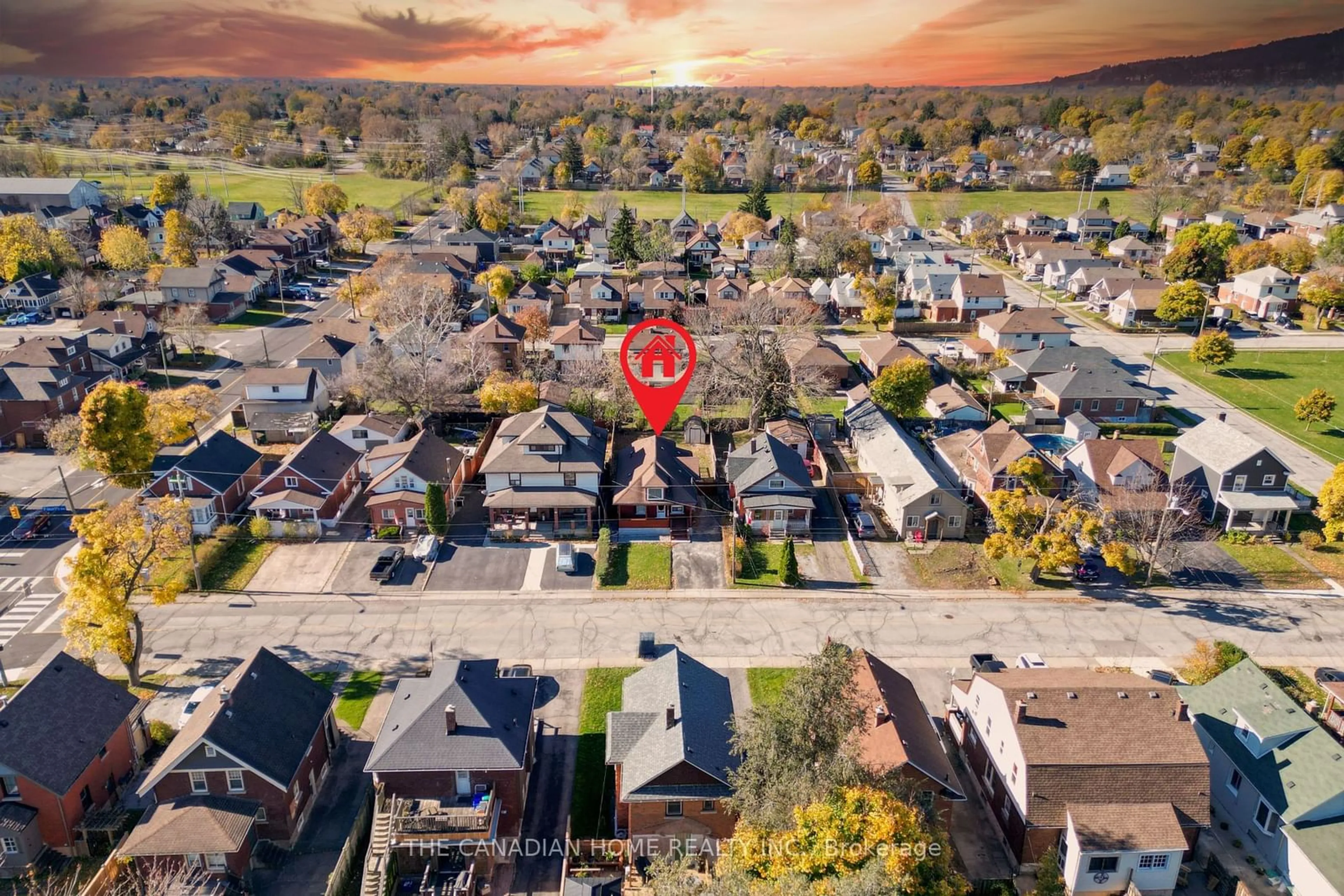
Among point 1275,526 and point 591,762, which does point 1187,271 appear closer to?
point 1275,526

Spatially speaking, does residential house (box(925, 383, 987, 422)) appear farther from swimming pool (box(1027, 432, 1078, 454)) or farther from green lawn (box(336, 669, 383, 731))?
green lawn (box(336, 669, 383, 731))

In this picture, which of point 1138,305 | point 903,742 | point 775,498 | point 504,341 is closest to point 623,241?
point 504,341

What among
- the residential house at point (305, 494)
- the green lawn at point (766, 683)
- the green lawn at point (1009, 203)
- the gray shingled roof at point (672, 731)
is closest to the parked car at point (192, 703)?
the residential house at point (305, 494)

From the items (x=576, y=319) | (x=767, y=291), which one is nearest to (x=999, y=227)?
(x=767, y=291)

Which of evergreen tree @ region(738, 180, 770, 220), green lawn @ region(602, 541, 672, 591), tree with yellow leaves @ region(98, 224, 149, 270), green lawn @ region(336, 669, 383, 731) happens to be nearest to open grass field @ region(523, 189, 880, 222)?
evergreen tree @ region(738, 180, 770, 220)

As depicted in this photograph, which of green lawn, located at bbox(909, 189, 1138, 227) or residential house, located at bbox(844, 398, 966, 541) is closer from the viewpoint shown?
residential house, located at bbox(844, 398, 966, 541)

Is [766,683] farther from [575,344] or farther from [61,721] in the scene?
[575,344]
